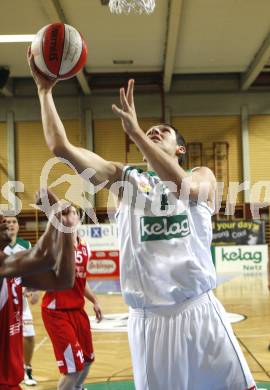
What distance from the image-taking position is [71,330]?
15.5 feet

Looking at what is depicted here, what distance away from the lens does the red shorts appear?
4.53m

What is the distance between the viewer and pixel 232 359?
2869 mm

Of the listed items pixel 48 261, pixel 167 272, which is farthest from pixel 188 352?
pixel 48 261

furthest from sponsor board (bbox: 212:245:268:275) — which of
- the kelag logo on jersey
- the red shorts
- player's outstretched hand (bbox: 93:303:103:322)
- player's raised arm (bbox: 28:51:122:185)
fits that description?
player's raised arm (bbox: 28:51:122:185)

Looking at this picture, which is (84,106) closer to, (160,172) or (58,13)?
(58,13)

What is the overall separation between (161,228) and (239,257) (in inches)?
499

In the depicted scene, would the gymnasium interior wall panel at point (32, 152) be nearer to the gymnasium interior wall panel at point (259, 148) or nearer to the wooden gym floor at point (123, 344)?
the gymnasium interior wall panel at point (259, 148)

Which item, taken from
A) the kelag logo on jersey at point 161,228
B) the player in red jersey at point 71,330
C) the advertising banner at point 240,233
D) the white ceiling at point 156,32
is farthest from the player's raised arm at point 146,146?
the advertising banner at point 240,233

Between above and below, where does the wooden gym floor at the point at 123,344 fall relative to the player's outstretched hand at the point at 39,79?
below

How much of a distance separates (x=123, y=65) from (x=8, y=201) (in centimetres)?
663

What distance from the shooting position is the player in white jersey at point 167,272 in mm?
2834

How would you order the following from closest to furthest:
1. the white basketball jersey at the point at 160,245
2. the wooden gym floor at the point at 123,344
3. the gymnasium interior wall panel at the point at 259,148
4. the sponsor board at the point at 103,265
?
1. the white basketball jersey at the point at 160,245
2. the wooden gym floor at the point at 123,344
3. the sponsor board at the point at 103,265
4. the gymnasium interior wall panel at the point at 259,148

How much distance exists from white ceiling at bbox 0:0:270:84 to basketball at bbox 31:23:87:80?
9.36 meters

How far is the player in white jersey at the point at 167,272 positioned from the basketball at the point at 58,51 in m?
0.07
